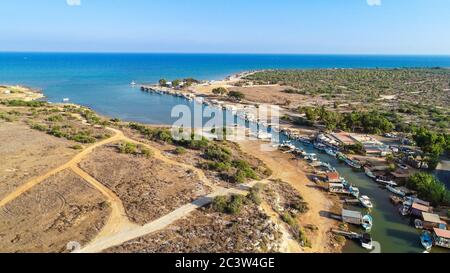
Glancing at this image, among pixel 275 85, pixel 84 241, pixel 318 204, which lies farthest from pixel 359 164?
pixel 275 85

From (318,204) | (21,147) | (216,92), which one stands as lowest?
(318,204)

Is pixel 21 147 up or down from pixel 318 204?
up

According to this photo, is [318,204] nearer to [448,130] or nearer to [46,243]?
[46,243]

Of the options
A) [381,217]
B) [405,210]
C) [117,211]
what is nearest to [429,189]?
[405,210]

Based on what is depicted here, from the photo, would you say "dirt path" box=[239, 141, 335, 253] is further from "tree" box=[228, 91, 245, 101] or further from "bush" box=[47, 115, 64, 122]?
"tree" box=[228, 91, 245, 101]

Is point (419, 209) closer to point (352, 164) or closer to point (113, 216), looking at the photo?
point (352, 164)

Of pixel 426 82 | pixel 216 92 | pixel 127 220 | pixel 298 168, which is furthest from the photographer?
pixel 426 82

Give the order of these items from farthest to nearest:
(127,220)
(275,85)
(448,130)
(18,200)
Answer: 1. (275,85)
2. (448,130)
3. (18,200)
4. (127,220)
